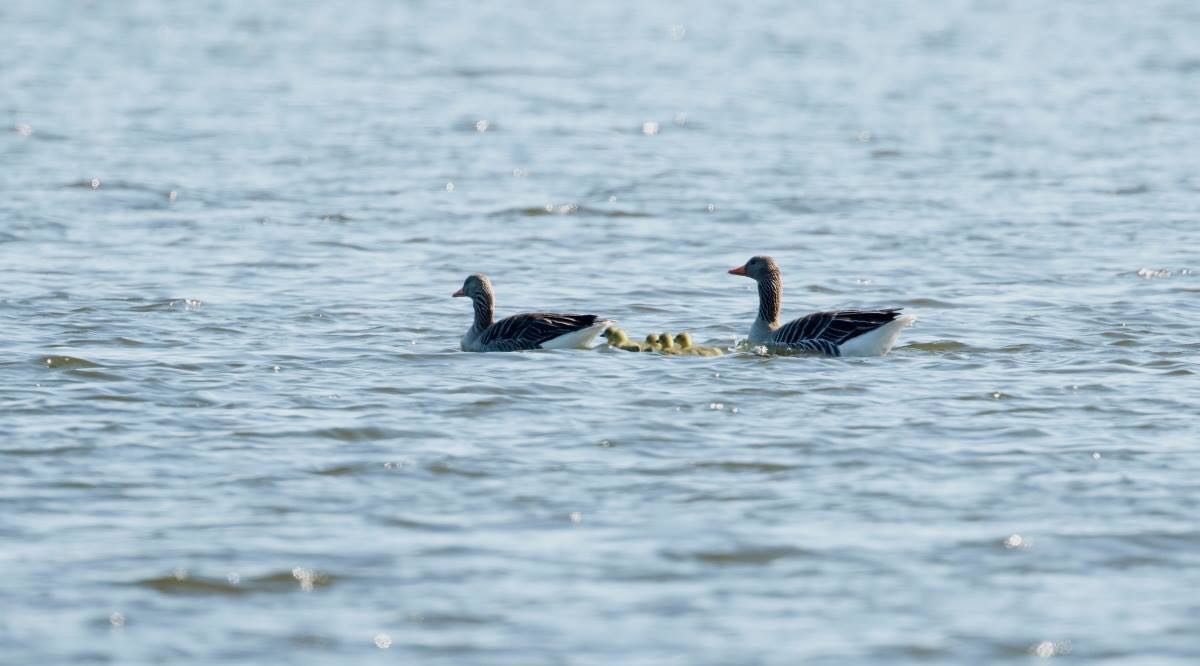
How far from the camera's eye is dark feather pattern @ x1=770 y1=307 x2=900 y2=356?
655 inches

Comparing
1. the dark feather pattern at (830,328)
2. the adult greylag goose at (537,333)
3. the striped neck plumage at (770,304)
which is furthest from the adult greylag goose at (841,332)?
the adult greylag goose at (537,333)

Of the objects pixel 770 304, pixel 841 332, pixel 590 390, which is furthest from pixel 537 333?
pixel 841 332

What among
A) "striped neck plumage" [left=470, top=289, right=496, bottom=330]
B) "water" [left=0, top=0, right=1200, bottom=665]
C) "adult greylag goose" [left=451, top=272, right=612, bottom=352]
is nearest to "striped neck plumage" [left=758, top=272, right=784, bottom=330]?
"water" [left=0, top=0, right=1200, bottom=665]

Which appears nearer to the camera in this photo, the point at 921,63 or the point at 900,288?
the point at 900,288

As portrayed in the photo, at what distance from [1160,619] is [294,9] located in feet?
191

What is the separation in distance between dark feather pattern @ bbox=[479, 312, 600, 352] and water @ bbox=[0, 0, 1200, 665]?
198 millimetres

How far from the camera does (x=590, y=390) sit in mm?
15539

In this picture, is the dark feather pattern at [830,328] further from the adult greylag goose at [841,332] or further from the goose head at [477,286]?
the goose head at [477,286]

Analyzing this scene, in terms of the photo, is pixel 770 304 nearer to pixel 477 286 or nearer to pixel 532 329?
pixel 532 329

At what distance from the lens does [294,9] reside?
65125mm

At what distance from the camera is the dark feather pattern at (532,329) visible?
16922mm

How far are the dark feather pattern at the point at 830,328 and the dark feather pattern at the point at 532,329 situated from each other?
1790 mm

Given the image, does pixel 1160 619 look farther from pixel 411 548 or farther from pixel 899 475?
pixel 411 548

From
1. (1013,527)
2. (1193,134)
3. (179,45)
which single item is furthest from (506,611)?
(179,45)
